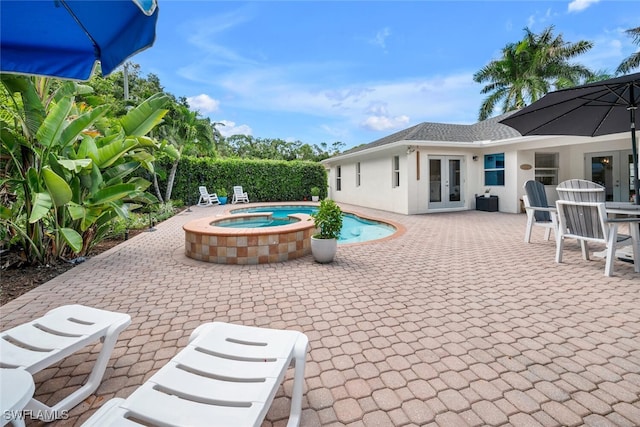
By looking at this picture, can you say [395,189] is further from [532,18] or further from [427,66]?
[532,18]

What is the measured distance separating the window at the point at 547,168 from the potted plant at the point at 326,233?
38.3ft

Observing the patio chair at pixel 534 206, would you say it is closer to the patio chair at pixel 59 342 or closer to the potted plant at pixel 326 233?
the potted plant at pixel 326 233

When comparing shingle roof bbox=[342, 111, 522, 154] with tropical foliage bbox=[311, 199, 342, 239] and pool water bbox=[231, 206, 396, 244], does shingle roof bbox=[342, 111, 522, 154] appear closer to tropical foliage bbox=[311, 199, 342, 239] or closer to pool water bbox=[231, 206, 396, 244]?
pool water bbox=[231, 206, 396, 244]

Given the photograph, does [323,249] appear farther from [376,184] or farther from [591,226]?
[376,184]

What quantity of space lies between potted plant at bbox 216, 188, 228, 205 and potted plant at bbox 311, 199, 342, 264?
518 inches

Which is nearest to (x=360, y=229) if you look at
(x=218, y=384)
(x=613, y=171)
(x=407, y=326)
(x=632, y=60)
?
(x=407, y=326)

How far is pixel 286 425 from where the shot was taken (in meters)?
1.93

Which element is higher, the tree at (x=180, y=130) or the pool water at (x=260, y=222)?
the tree at (x=180, y=130)

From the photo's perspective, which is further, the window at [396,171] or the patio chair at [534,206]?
the window at [396,171]

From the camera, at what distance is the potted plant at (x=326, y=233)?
5676mm

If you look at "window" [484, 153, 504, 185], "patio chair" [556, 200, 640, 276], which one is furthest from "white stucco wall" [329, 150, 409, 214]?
"patio chair" [556, 200, 640, 276]

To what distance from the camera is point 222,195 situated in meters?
18.1

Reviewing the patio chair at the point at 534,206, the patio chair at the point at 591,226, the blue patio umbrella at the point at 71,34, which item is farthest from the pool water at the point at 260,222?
the blue patio umbrella at the point at 71,34

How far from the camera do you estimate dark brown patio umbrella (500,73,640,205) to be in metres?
Result: 4.99
